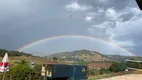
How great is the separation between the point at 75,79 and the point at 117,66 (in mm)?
10372

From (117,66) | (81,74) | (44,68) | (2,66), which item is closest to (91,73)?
(117,66)

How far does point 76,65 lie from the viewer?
20562 mm

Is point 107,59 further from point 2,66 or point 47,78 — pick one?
point 2,66

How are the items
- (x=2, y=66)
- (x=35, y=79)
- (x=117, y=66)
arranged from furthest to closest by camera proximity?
(x=117, y=66), (x=35, y=79), (x=2, y=66)

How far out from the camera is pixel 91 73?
30828mm

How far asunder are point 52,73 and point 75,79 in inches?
109

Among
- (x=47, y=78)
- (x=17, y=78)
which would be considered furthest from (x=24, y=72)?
Result: (x=47, y=78)

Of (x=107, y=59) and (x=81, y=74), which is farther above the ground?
(x=107, y=59)

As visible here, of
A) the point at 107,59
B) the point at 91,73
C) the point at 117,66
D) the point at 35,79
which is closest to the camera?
the point at 107,59

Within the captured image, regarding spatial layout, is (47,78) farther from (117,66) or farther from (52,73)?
(117,66)

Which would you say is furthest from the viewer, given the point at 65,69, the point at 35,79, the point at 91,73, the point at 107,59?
the point at 91,73

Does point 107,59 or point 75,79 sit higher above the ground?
point 107,59

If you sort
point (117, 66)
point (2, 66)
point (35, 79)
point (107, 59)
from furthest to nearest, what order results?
point (117, 66)
point (35, 79)
point (107, 59)
point (2, 66)

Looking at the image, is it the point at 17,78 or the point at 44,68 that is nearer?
the point at 44,68
